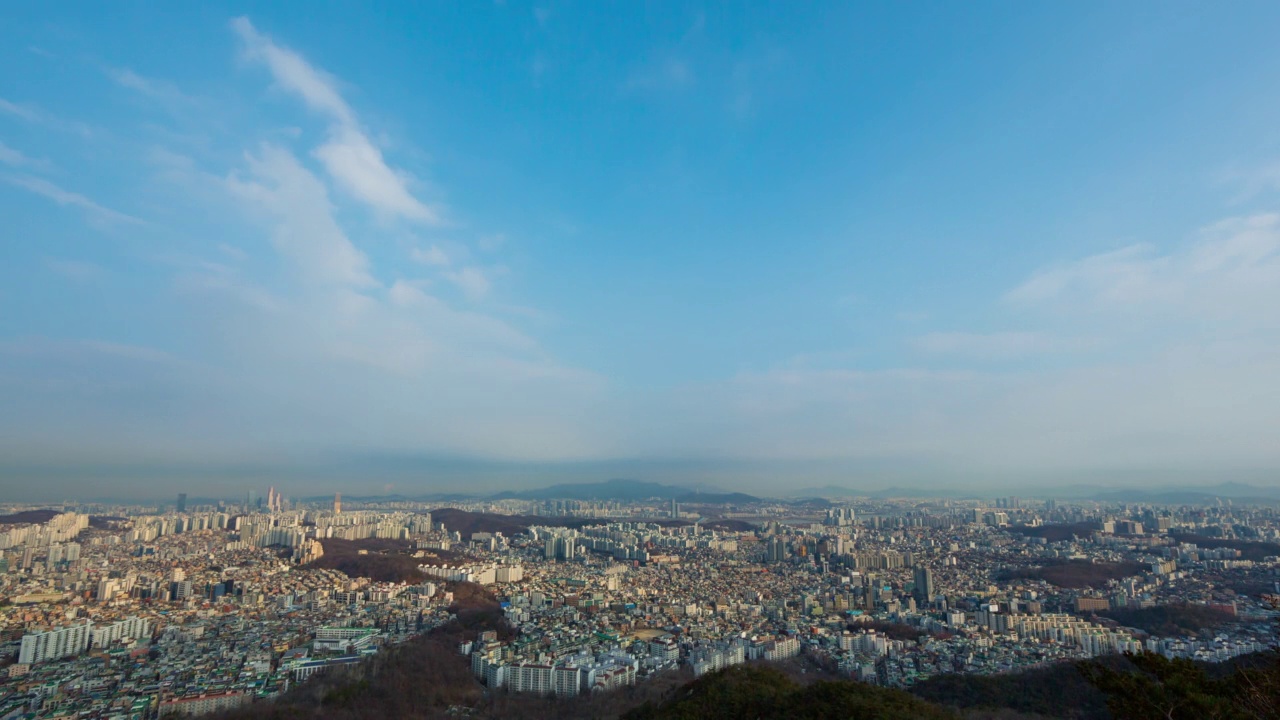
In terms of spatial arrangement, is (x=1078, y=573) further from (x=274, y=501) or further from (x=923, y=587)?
(x=274, y=501)

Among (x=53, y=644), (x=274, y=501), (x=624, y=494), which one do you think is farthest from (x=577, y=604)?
(x=624, y=494)

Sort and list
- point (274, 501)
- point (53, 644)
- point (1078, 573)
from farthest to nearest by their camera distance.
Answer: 1. point (274, 501)
2. point (1078, 573)
3. point (53, 644)

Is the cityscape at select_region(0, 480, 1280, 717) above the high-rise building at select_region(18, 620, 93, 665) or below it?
below

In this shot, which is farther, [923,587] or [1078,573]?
[1078,573]

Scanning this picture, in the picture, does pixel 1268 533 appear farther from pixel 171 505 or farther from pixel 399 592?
pixel 171 505

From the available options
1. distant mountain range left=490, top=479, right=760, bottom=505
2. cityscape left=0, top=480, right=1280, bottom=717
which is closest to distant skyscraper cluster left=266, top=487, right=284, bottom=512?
cityscape left=0, top=480, right=1280, bottom=717

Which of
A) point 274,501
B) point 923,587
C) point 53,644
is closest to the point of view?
point 53,644

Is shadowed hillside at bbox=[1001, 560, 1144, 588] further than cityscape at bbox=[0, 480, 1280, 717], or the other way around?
shadowed hillside at bbox=[1001, 560, 1144, 588]

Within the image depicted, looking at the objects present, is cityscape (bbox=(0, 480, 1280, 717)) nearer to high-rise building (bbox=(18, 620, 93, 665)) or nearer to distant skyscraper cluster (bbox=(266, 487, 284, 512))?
high-rise building (bbox=(18, 620, 93, 665))

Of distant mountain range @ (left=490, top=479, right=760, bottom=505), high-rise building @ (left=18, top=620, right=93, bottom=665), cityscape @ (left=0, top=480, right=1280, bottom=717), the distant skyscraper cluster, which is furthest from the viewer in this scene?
distant mountain range @ (left=490, top=479, right=760, bottom=505)

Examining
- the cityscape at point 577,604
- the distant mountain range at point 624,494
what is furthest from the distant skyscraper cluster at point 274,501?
the distant mountain range at point 624,494
